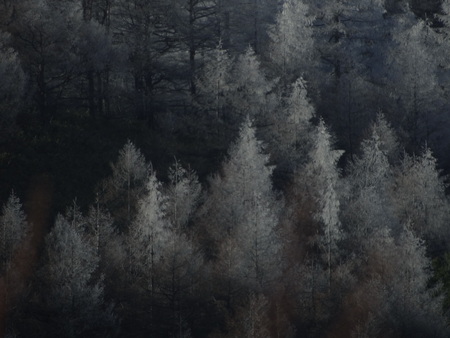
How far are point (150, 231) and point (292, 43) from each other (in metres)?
22.3

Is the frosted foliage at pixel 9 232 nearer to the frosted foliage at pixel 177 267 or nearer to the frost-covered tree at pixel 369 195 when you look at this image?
the frosted foliage at pixel 177 267

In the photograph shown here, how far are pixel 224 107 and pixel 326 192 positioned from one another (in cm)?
1147

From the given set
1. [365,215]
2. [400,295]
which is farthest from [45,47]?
[400,295]

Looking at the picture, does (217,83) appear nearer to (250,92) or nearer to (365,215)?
(250,92)

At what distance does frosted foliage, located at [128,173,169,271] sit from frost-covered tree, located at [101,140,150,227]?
7.19 feet

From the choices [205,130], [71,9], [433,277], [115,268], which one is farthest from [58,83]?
[433,277]

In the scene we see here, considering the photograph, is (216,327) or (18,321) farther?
(216,327)

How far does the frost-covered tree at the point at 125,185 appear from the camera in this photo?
129 feet

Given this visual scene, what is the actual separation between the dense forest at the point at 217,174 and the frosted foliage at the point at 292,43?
0.16 m

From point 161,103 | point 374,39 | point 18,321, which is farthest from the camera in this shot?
point 374,39

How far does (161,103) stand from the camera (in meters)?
50.5

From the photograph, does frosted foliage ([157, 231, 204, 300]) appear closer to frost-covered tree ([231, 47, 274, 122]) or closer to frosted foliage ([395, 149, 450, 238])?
frost-covered tree ([231, 47, 274, 122])

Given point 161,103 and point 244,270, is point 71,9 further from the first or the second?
point 244,270

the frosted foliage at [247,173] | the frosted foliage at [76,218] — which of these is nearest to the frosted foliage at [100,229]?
the frosted foliage at [76,218]
